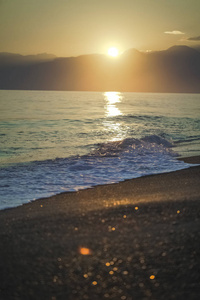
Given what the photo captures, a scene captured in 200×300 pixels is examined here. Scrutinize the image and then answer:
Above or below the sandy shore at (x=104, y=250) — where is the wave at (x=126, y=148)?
below

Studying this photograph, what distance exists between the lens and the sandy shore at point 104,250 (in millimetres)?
2857

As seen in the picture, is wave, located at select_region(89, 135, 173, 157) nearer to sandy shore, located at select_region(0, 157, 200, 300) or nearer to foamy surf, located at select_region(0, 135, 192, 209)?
foamy surf, located at select_region(0, 135, 192, 209)

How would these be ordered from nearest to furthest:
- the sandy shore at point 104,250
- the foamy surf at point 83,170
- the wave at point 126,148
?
the sandy shore at point 104,250 → the foamy surf at point 83,170 → the wave at point 126,148

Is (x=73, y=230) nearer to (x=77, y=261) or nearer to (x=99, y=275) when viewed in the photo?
(x=77, y=261)

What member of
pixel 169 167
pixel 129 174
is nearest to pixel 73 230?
pixel 129 174

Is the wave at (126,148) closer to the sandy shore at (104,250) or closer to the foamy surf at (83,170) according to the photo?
the foamy surf at (83,170)

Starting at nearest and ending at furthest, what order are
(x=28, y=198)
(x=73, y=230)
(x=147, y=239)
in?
1. (x=147, y=239)
2. (x=73, y=230)
3. (x=28, y=198)

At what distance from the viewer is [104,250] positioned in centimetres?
360

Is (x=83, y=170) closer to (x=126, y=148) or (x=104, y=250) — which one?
(x=126, y=148)

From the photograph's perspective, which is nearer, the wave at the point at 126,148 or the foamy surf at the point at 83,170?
the foamy surf at the point at 83,170

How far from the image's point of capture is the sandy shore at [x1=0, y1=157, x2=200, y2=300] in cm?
286

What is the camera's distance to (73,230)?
14.3 ft

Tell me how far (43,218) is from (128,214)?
58.8 inches

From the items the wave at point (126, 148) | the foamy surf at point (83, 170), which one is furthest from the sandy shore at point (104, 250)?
the wave at point (126, 148)
